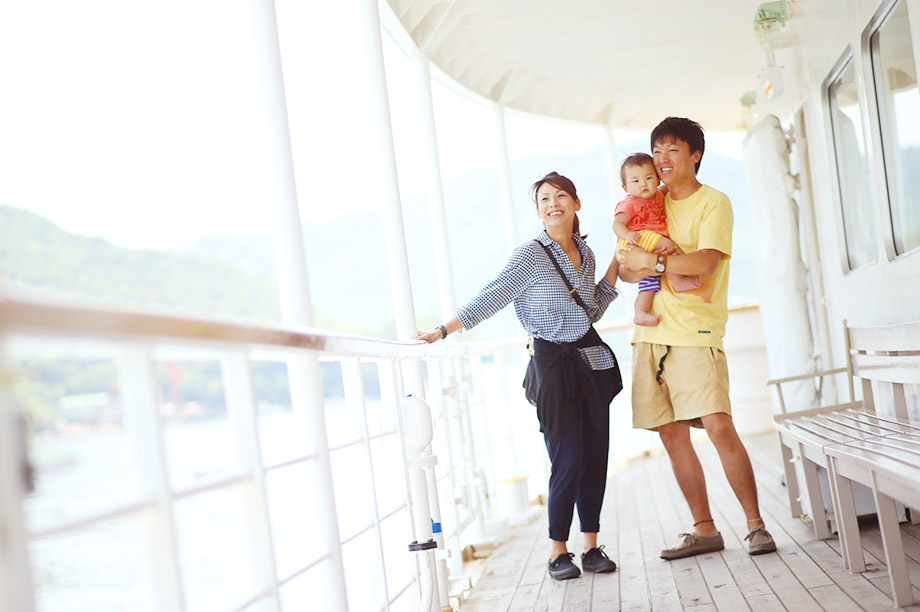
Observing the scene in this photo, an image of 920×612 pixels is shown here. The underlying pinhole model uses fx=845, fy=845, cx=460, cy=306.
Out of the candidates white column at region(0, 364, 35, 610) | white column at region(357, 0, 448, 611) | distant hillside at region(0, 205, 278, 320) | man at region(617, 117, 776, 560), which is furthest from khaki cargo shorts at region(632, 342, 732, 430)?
distant hillside at region(0, 205, 278, 320)

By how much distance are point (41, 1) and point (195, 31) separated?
24.7 ft

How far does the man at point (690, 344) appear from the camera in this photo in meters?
2.81

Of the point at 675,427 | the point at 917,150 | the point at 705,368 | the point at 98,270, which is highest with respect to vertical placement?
the point at 98,270

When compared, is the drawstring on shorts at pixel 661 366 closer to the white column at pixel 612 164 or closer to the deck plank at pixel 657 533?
the deck plank at pixel 657 533

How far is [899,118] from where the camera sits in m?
2.84

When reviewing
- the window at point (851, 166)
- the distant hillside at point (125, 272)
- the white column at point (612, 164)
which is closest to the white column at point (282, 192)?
the window at point (851, 166)

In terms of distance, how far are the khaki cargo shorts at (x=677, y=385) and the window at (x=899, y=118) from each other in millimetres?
784

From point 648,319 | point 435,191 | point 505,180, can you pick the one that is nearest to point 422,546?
point 648,319

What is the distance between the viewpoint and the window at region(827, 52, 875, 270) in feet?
11.2

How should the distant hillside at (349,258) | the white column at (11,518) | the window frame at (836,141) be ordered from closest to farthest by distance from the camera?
the white column at (11,518), the window frame at (836,141), the distant hillside at (349,258)

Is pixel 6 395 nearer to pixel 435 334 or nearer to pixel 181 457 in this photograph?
pixel 435 334

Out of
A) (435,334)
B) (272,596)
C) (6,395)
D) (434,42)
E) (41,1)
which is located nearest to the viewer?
(6,395)

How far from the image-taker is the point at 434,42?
4.04 m

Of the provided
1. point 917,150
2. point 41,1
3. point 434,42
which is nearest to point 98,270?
point 41,1
